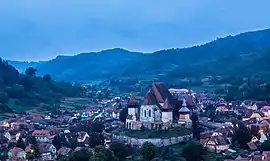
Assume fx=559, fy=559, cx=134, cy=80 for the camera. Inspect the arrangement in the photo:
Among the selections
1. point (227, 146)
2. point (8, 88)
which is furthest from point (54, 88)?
point (227, 146)

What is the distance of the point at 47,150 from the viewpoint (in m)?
44.8

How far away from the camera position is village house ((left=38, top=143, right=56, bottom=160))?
1710 inches

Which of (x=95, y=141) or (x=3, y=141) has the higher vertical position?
(x=95, y=141)

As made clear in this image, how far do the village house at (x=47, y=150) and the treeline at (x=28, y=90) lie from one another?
28.6 m

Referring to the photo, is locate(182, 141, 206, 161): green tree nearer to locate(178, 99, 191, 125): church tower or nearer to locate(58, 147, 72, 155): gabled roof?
locate(178, 99, 191, 125): church tower

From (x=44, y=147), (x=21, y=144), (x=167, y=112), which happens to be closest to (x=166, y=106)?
(x=167, y=112)

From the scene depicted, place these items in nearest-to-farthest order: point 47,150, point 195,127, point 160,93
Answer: point 47,150, point 195,127, point 160,93

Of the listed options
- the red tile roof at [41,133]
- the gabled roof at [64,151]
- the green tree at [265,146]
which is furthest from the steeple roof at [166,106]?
the red tile roof at [41,133]

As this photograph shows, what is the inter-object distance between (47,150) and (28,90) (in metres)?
48.6

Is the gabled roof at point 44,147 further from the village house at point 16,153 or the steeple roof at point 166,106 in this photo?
the steeple roof at point 166,106

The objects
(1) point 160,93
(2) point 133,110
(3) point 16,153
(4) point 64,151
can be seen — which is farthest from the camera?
(2) point 133,110

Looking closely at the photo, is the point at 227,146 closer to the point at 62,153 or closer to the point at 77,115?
the point at 62,153

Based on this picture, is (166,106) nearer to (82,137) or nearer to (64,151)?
(82,137)

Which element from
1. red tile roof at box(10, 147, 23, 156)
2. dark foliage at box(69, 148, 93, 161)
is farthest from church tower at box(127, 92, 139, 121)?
dark foliage at box(69, 148, 93, 161)
